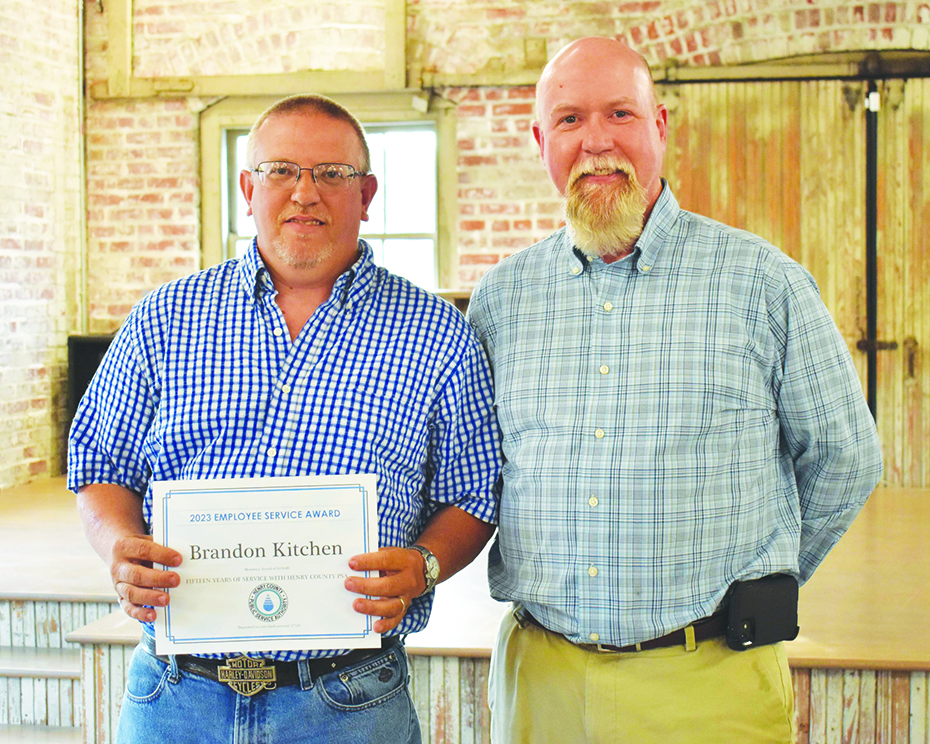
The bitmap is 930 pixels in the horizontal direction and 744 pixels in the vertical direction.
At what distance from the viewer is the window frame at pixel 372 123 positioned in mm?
5441

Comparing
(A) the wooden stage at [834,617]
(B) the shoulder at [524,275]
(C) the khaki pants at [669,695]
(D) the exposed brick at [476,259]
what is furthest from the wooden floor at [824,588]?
(D) the exposed brick at [476,259]

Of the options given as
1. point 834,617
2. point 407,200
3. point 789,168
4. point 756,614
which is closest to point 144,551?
point 756,614

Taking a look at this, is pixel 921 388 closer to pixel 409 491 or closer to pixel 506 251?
pixel 506 251

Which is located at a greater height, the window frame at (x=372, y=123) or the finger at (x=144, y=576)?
the window frame at (x=372, y=123)

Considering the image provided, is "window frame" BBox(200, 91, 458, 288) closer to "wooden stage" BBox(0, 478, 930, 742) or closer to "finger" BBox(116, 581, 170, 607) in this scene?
"wooden stage" BBox(0, 478, 930, 742)

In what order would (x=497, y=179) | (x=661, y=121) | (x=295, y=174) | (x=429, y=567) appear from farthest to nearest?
(x=497, y=179)
(x=661, y=121)
(x=295, y=174)
(x=429, y=567)

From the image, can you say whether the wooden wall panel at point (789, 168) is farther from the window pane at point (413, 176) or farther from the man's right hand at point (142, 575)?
the man's right hand at point (142, 575)

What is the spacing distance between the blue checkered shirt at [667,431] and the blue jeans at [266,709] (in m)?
0.33

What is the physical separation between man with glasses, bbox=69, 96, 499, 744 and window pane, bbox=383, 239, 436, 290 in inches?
150

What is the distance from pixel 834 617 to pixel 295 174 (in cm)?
192

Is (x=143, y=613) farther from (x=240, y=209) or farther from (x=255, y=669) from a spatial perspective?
(x=240, y=209)

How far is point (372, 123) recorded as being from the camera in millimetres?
5496

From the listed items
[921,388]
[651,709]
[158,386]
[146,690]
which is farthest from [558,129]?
[921,388]

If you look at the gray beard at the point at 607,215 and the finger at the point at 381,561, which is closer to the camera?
the finger at the point at 381,561
